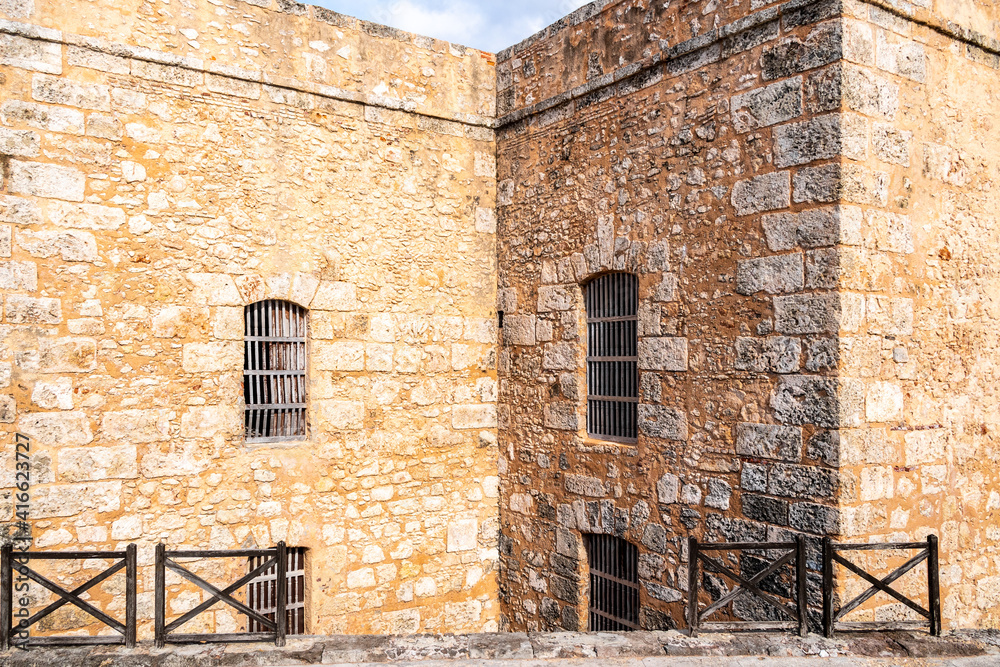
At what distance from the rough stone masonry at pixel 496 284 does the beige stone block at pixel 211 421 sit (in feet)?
0.07

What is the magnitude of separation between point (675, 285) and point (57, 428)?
184 inches

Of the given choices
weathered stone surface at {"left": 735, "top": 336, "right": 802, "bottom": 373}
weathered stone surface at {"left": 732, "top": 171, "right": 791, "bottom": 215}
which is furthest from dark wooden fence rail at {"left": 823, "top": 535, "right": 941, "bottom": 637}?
weathered stone surface at {"left": 732, "top": 171, "right": 791, "bottom": 215}

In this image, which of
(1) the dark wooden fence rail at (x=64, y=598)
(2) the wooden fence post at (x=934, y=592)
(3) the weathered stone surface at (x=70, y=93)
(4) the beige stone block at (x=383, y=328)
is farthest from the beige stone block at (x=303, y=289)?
(2) the wooden fence post at (x=934, y=592)

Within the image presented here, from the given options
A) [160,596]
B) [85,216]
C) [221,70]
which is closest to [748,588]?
[160,596]

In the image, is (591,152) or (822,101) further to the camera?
(591,152)

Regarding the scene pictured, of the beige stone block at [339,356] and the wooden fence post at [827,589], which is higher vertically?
the beige stone block at [339,356]

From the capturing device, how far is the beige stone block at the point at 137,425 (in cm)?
605

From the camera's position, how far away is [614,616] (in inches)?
271

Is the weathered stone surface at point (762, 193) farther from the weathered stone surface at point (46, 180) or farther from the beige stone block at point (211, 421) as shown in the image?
the weathered stone surface at point (46, 180)

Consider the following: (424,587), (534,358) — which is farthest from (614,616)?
(534,358)

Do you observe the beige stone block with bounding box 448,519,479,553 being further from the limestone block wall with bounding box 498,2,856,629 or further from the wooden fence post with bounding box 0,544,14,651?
the wooden fence post with bounding box 0,544,14,651

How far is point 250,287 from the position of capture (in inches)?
261

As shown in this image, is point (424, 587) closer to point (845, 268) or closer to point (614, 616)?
point (614, 616)

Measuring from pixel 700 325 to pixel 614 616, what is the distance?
266 centimetres
